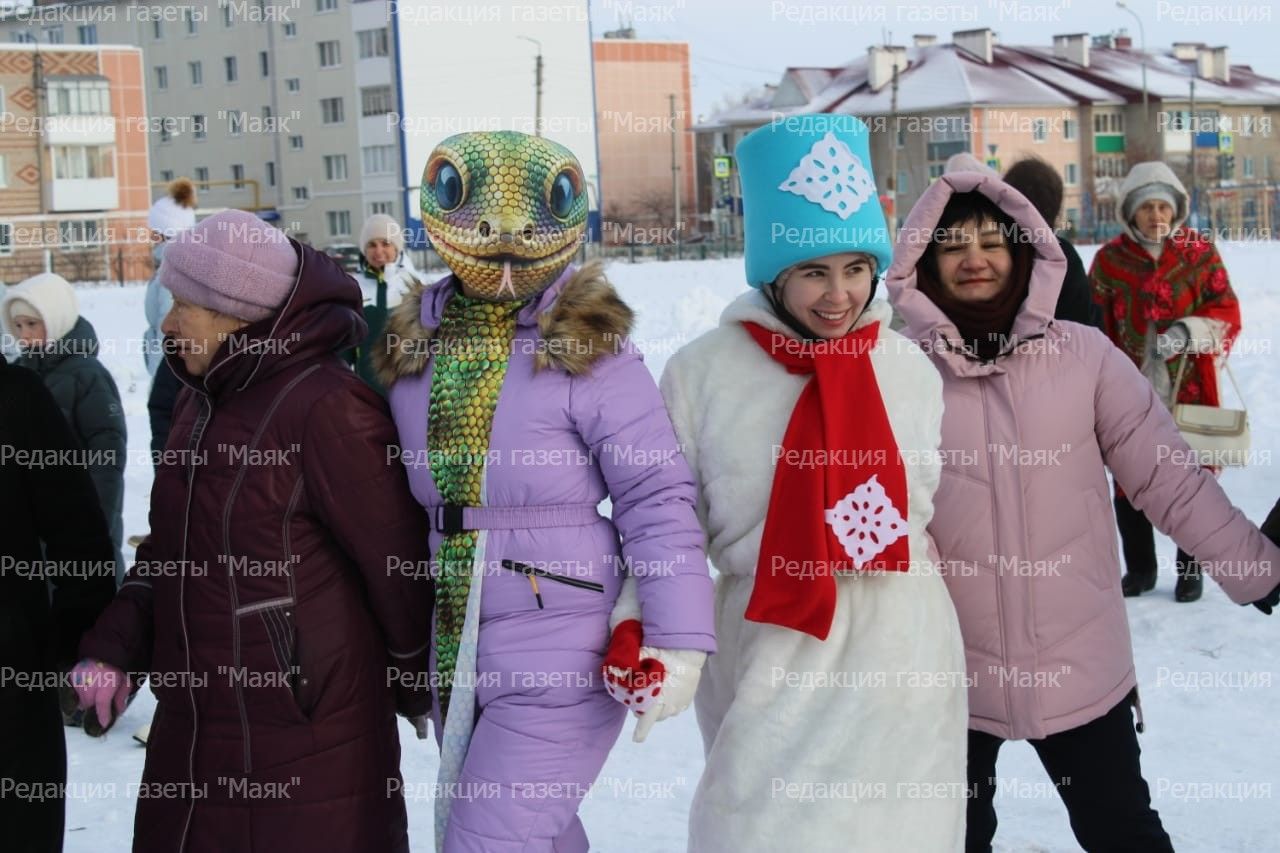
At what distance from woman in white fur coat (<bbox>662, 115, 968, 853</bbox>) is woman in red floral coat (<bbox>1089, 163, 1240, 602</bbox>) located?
3.65 meters

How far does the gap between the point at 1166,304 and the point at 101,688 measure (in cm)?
487

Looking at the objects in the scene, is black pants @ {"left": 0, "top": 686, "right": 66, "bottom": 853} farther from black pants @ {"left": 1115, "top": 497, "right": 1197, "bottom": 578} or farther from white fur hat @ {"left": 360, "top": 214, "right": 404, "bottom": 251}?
white fur hat @ {"left": 360, "top": 214, "right": 404, "bottom": 251}

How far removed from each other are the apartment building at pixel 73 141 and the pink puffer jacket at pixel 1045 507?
48.3 metres

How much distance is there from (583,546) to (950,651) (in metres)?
0.77

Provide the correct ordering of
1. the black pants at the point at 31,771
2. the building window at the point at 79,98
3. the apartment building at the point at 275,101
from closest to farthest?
the black pants at the point at 31,771
the building window at the point at 79,98
the apartment building at the point at 275,101

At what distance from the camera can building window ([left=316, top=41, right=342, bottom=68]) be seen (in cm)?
6000

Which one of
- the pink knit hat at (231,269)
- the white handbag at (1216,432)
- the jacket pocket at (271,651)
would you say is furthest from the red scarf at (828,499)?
the white handbag at (1216,432)

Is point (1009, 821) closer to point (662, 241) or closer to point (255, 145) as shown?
point (662, 241)

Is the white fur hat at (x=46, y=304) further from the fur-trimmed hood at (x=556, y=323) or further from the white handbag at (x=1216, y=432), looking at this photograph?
the white handbag at (x=1216, y=432)

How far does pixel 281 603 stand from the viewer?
2.84 m

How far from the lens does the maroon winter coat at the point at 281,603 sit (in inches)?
112

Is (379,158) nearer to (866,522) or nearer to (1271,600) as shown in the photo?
(1271,600)

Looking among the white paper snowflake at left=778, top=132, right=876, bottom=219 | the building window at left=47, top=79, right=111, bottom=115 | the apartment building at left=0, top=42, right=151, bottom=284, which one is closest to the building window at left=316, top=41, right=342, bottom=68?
the apartment building at left=0, top=42, right=151, bottom=284

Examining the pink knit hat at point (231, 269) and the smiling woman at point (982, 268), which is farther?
the smiling woman at point (982, 268)
